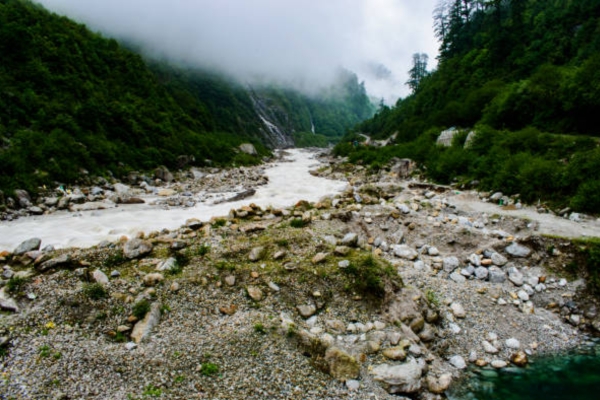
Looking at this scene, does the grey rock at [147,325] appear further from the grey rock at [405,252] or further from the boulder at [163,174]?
the boulder at [163,174]

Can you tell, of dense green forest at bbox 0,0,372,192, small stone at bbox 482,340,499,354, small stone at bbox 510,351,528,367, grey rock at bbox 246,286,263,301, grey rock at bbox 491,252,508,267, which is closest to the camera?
small stone at bbox 510,351,528,367

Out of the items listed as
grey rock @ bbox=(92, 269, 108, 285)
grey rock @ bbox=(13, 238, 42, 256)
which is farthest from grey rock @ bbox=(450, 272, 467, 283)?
grey rock @ bbox=(13, 238, 42, 256)

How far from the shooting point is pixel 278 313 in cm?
657

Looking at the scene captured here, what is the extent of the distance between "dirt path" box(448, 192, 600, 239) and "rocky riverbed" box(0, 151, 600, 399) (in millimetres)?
648

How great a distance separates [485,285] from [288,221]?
20.5ft

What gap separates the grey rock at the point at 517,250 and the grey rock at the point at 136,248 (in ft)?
36.3

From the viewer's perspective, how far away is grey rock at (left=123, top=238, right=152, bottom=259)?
810 cm

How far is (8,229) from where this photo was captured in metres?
12.0

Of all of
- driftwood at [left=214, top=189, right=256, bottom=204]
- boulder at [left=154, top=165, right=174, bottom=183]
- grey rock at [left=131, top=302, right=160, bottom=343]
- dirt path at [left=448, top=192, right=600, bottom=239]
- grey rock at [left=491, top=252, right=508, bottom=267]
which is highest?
dirt path at [left=448, top=192, right=600, bottom=239]

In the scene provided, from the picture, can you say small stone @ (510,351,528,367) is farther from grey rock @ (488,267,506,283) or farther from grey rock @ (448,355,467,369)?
grey rock @ (488,267,506,283)

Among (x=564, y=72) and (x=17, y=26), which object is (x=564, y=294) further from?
(x=17, y=26)

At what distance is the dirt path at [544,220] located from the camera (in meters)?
10.1

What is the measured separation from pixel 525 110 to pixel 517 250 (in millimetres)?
21013

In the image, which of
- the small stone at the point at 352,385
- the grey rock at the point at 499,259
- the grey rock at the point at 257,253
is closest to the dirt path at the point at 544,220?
the grey rock at the point at 499,259
